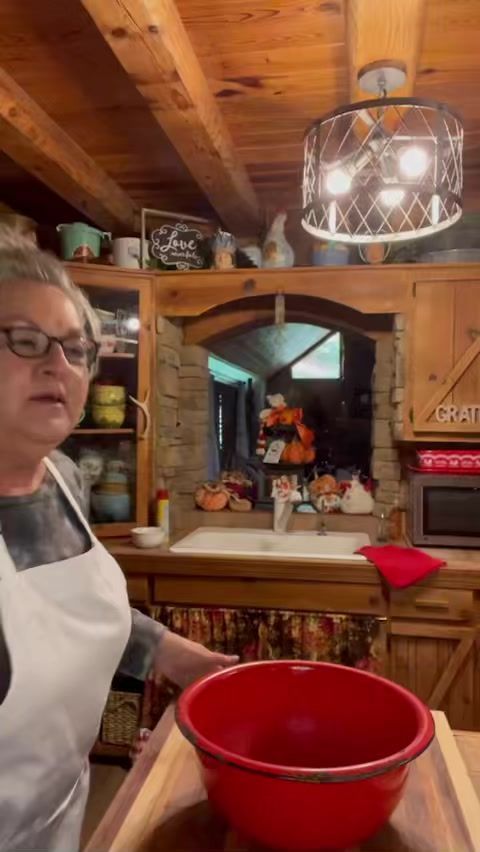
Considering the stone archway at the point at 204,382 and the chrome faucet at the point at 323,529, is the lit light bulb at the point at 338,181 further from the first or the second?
the chrome faucet at the point at 323,529

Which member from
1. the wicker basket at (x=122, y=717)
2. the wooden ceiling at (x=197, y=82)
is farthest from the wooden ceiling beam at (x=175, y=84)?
the wicker basket at (x=122, y=717)

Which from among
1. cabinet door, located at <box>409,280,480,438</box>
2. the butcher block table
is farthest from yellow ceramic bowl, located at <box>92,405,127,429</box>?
the butcher block table

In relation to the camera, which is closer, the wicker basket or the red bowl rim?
the red bowl rim

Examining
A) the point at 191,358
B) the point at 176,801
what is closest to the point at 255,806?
the point at 176,801

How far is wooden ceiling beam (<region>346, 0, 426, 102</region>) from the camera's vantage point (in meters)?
1.22

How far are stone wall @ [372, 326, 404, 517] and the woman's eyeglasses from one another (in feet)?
5.88

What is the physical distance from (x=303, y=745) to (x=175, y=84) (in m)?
1.50

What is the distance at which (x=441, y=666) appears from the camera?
2.07m

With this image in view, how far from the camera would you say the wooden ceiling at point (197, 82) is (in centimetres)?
138

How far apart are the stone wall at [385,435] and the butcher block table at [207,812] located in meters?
1.80

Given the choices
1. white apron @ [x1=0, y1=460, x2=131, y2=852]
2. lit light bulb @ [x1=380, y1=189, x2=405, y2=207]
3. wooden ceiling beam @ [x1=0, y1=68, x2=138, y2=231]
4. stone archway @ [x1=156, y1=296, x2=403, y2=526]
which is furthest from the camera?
stone archway @ [x1=156, y1=296, x2=403, y2=526]

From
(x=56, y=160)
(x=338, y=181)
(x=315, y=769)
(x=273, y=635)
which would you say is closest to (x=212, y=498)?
(x=273, y=635)

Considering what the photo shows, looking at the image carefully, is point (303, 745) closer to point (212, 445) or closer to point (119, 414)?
point (119, 414)

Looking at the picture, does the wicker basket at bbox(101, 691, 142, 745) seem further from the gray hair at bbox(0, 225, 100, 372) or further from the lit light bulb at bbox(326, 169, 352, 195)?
the lit light bulb at bbox(326, 169, 352, 195)
